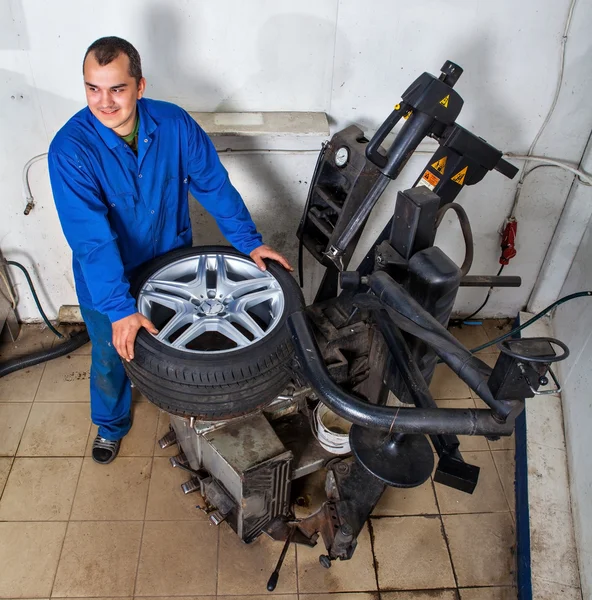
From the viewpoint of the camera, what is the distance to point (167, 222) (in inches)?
87.5

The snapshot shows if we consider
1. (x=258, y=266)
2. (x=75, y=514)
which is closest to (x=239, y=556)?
(x=75, y=514)

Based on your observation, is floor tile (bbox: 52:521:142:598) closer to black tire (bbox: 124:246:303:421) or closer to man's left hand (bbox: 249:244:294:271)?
black tire (bbox: 124:246:303:421)

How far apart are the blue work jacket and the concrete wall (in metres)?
1.54

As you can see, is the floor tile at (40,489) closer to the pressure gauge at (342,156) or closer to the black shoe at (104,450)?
the black shoe at (104,450)

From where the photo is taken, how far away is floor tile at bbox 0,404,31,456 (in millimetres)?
2662

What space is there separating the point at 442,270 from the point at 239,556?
153cm

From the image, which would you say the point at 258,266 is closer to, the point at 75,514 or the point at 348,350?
the point at 348,350

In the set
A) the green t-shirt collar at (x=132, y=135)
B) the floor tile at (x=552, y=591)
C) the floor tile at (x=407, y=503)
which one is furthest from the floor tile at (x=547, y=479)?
the green t-shirt collar at (x=132, y=135)

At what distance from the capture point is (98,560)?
229cm

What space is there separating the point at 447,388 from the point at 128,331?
70.8 inches

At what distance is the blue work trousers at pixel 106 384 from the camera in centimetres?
230

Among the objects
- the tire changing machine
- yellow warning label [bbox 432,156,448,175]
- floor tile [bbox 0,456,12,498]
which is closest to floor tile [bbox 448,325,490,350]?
the tire changing machine

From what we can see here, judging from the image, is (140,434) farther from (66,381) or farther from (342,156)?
(342,156)

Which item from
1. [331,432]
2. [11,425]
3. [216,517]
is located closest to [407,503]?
[331,432]
